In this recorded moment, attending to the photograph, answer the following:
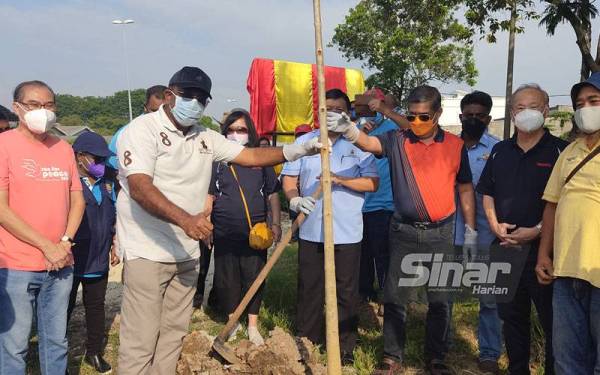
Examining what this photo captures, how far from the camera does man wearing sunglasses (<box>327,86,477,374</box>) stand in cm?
338

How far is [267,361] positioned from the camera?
11.0 ft

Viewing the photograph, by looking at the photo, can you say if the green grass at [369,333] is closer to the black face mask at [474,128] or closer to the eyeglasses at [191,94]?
the black face mask at [474,128]

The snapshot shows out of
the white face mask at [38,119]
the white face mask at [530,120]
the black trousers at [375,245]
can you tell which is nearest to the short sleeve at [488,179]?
the white face mask at [530,120]

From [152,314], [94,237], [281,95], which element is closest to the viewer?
[152,314]

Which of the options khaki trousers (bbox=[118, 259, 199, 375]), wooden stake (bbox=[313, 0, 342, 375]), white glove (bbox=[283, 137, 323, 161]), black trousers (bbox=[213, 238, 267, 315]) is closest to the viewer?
wooden stake (bbox=[313, 0, 342, 375])

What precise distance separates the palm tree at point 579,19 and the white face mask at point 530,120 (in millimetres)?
7117

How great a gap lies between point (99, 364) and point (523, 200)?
11.2ft

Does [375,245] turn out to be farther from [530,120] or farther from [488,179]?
[530,120]

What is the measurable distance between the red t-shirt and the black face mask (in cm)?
317

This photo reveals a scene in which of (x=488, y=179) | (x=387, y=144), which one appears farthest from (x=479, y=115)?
(x=387, y=144)

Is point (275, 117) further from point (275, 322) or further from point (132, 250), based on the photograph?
point (132, 250)

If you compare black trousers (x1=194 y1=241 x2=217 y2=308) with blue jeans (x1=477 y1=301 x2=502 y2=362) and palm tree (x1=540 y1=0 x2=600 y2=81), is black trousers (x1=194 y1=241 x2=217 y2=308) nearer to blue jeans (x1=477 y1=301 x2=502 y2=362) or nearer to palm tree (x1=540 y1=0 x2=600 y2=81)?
blue jeans (x1=477 y1=301 x2=502 y2=362)

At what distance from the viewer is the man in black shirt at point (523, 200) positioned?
3121mm

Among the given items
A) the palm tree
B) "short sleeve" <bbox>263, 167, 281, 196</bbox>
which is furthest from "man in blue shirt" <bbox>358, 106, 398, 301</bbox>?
the palm tree
